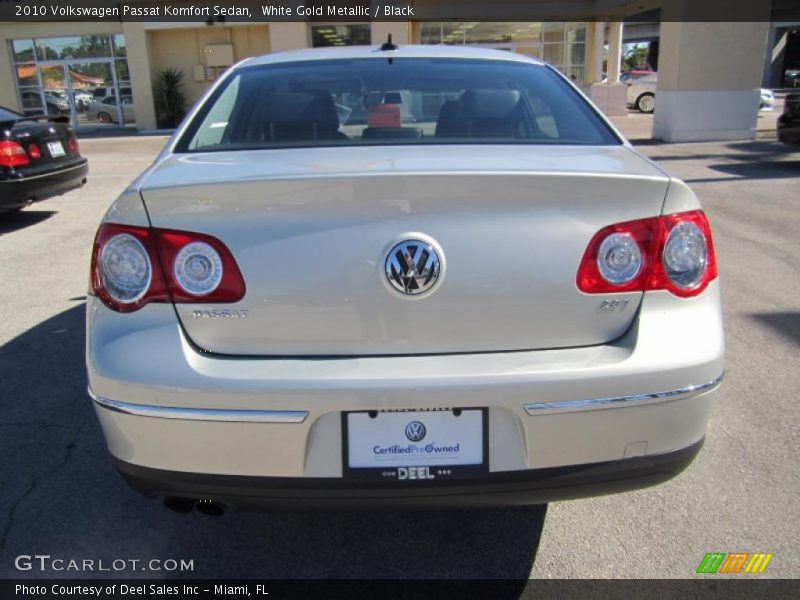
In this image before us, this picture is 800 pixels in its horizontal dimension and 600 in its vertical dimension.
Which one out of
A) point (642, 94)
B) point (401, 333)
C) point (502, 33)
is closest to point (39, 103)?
point (502, 33)

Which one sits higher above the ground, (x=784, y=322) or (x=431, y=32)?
(x=431, y=32)

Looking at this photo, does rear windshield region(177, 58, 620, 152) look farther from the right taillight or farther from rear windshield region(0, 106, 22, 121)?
rear windshield region(0, 106, 22, 121)

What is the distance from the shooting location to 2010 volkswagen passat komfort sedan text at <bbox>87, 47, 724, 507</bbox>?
1.79m

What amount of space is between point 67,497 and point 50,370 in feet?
4.37

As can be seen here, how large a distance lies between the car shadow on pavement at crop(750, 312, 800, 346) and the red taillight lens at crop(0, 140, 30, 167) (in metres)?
7.00

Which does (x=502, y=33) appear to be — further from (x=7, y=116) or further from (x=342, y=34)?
(x=7, y=116)

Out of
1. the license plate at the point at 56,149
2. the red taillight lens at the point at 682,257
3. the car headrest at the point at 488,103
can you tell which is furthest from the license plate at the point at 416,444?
the license plate at the point at 56,149

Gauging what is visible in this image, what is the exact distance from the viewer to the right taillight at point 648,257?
1.86m

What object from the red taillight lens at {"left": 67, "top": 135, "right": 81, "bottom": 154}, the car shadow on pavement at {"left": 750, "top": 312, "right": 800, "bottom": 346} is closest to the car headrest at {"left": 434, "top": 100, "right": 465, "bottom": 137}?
the car shadow on pavement at {"left": 750, "top": 312, "right": 800, "bottom": 346}

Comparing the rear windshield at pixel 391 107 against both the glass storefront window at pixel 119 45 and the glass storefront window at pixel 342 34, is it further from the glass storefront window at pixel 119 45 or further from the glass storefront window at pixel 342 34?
the glass storefront window at pixel 119 45

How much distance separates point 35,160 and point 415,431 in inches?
281

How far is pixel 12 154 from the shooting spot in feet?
23.4

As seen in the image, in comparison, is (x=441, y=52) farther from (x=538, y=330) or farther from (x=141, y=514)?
(x=141, y=514)

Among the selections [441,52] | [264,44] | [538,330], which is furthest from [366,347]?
[264,44]
